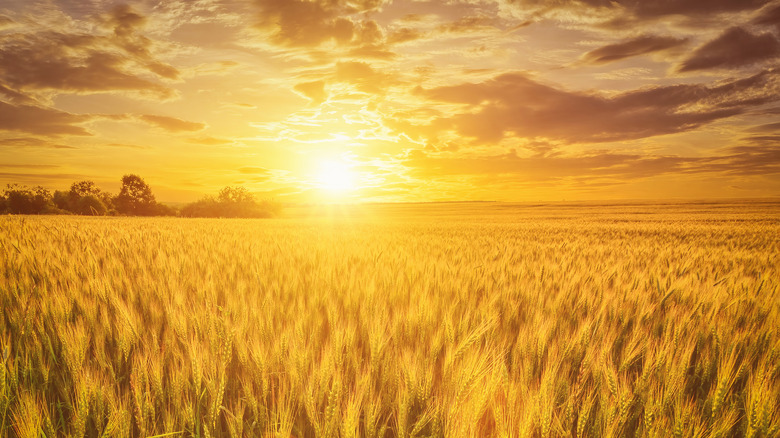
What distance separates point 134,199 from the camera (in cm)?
3612

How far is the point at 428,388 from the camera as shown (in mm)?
1431

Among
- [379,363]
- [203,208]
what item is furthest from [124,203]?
[379,363]

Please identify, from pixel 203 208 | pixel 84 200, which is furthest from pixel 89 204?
pixel 203 208

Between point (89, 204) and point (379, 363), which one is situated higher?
point (89, 204)

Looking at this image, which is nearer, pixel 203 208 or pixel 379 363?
pixel 379 363

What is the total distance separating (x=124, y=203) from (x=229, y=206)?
9.99m

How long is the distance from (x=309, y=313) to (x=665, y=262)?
587cm

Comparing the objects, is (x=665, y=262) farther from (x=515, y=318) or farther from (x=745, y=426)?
(x=745, y=426)

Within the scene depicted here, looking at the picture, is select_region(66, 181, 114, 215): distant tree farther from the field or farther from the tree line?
the field

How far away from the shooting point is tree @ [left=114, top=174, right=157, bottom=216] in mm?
35906

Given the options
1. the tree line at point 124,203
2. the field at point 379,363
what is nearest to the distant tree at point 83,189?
the tree line at point 124,203

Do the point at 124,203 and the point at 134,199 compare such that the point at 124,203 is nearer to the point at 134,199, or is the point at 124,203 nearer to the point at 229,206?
the point at 134,199

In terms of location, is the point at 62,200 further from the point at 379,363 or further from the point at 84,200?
the point at 379,363

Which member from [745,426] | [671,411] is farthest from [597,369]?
[745,426]
